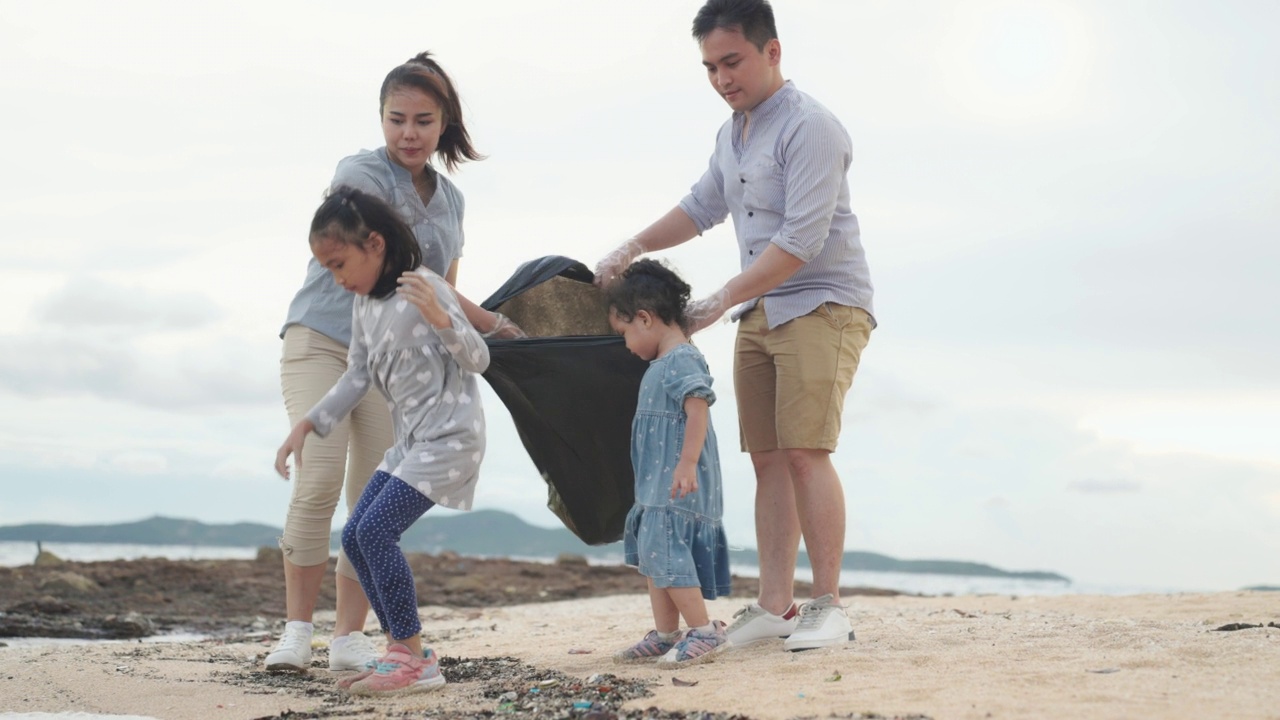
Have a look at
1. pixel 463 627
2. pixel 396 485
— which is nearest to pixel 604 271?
pixel 396 485

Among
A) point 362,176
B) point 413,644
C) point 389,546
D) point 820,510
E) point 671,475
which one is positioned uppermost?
point 362,176

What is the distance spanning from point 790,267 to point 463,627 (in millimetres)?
4551

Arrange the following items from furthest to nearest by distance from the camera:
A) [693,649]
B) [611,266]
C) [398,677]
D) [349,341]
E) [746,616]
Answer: [611,266] → [746,616] → [349,341] → [693,649] → [398,677]

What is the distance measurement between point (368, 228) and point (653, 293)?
108cm

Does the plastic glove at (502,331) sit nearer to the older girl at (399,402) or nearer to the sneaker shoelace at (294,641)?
the older girl at (399,402)

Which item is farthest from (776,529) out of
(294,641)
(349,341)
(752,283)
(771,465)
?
(294,641)

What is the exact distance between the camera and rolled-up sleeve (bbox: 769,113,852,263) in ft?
13.5

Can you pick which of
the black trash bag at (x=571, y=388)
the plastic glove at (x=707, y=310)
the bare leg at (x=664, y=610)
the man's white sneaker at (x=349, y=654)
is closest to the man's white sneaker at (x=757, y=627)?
the bare leg at (x=664, y=610)

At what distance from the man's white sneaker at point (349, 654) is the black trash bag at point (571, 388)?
971mm

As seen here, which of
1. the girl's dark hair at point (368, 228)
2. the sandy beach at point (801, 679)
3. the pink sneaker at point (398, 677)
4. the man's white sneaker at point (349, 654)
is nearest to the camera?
the sandy beach at point (801, 679)

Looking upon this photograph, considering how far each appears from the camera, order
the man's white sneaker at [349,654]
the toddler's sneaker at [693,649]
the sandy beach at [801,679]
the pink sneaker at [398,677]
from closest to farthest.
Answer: the sandy beach at [801,679] → the pink sneaker at [398,677] → the toddler's sneaker at [693,649] → the man's white sneaker at [349,654]

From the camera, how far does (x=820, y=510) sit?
13.9ft

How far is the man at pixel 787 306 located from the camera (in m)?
4.16

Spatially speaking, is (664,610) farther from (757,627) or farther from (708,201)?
(708,201)
